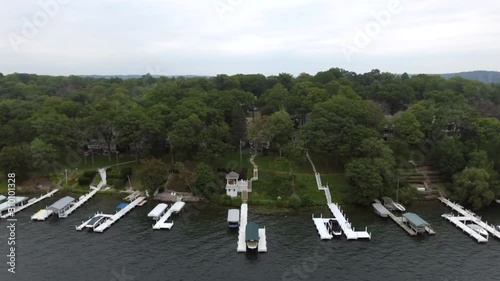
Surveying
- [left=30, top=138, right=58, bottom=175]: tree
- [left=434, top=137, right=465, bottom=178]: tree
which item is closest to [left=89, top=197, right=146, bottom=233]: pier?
[left=30, top=138, right=58, bottom=175]: tree

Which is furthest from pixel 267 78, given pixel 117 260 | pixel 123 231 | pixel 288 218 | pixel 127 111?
pixel 117 260

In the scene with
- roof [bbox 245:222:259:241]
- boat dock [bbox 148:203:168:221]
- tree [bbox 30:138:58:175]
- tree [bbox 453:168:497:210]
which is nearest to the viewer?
roof [bbox 245:222:259:241]

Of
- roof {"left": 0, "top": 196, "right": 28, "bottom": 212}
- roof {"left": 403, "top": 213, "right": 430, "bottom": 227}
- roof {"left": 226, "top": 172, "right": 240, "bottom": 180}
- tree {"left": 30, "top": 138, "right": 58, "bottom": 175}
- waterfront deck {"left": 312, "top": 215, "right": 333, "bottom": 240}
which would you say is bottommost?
waterfront deck {"left": 312, "top": 215, "right": 333, "bottom": 240}

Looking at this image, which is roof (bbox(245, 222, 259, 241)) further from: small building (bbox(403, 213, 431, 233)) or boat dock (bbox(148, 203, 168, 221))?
small building (bbox(403, 213, 431, 233))

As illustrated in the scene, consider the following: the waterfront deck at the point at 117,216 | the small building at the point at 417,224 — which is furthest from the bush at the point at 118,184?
the small building at the point at 417,224

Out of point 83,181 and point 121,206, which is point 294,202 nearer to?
point 121,206

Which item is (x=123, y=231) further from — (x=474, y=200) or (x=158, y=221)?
(x=474, y=200)
